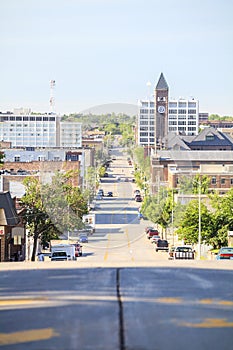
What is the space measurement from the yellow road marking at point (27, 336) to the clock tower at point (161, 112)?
339 ft

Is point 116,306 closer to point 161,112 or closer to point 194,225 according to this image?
point 194,225

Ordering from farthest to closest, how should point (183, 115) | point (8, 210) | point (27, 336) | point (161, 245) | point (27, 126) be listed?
point (183, 115) → point (27, 126) → point (161, 245) → point (8, 210) → point (27, 336)

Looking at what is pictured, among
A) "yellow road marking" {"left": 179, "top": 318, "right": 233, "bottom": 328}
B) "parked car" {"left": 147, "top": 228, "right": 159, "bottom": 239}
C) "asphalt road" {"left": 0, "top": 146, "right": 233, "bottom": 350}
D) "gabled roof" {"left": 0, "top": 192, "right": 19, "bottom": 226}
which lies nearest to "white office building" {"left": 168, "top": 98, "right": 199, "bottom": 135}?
"parked car" {"left": 147, "top": 228, "right": 159, "bottom": 239}

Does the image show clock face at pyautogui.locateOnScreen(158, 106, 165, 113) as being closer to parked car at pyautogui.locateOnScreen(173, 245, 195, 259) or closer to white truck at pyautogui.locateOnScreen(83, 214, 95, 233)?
white truck at pyautogui.locateOnScreen(83, 214, 95, 233)

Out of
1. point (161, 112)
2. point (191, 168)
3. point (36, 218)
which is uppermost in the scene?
point (161, 112)

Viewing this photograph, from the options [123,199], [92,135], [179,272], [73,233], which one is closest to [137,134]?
[92,135]

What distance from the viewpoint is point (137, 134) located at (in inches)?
5295

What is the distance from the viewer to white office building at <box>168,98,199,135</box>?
444 feet

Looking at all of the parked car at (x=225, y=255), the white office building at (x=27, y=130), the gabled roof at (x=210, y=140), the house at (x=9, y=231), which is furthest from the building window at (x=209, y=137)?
the parked car at (x=225, y=255)

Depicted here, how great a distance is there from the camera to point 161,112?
426ft

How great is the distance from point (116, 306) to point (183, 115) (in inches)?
5220

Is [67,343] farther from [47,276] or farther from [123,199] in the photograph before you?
[123,199]

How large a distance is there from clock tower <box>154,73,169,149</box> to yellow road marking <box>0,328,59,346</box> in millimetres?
103471

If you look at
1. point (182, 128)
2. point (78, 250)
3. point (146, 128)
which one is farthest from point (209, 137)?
point (78, 250)
